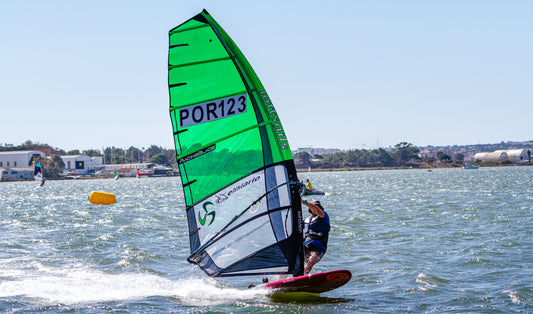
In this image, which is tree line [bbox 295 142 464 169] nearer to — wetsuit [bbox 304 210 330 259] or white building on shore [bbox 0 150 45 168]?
white building on shore [bbox 0 150 45 168]

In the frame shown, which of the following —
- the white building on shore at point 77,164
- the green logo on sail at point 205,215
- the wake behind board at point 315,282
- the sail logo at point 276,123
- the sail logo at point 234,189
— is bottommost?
the wake behind board at point 315,282

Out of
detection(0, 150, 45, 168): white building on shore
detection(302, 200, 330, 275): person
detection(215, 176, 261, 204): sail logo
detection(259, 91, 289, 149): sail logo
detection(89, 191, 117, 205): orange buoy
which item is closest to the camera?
detection(259, 91, 289, 149): sail logo

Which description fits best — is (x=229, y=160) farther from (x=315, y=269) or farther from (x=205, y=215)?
(x=315, y=269)

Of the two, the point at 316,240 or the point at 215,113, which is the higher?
the point at 215,113

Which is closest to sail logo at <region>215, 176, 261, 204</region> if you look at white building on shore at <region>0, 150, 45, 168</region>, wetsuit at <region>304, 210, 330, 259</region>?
wetsuit at <region>304, 210, 330, 259</region>

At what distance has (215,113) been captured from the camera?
23.8ft

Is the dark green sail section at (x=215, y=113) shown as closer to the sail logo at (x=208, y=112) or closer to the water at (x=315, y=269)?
the sail logo at (x=208, y=112)

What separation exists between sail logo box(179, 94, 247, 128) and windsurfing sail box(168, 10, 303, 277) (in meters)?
0.01

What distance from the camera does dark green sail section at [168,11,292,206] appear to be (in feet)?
22.9

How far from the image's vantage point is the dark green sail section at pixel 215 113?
22.9 ft

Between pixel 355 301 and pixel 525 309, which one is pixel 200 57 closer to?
pixel 355 301

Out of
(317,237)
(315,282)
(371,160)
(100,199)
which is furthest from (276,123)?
(371,160)

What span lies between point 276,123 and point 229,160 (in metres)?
0.77

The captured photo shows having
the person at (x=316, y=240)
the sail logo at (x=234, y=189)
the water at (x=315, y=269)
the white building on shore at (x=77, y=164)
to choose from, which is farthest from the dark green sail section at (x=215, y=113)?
the white building on shore at (x=77, y=164)
